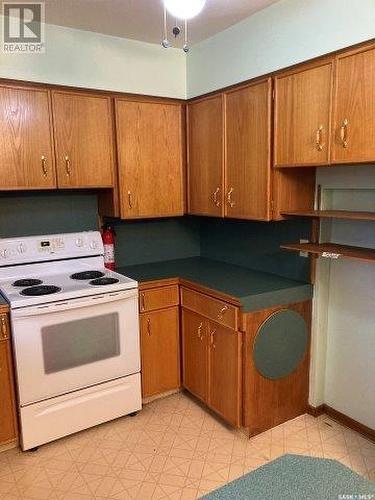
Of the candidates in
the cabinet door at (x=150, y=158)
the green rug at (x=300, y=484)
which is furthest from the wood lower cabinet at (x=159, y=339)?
the green rug at (x=300, y=484)

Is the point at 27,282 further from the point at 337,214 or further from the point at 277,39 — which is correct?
the point at 277,39

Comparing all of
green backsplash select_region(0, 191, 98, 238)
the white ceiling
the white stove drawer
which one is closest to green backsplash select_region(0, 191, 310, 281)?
green backsplash select_region(0, 191, 98, 238)

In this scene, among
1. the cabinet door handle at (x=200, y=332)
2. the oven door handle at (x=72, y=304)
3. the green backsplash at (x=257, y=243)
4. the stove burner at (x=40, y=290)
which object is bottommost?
the cabinet door handle at (x=200, y=332)

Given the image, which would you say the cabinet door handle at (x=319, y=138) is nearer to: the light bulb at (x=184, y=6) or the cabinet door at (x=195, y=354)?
the light bulb at (x=184, y=6)

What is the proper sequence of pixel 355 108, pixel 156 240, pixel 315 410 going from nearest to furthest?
pixel 355 108 → pixel 315 410 → pixel 156 240

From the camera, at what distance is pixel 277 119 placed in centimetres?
224

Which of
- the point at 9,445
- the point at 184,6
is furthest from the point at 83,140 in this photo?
the point at 9,445

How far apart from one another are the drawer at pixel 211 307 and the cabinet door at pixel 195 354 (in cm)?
6

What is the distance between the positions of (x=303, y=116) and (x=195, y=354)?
1671mm

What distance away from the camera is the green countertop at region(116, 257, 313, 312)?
7.52 feet

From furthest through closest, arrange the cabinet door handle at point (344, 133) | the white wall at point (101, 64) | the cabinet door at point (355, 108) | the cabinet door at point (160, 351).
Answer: the cabinet door at point (160, 351) < the white wall at point (101, 64) < the cabinet door handle at point (344, 133) < the cabinet door at point (355, 108)

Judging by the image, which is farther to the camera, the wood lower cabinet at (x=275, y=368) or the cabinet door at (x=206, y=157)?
the cabinet door at (x=206, y=157)

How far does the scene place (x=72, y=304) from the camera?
230cm

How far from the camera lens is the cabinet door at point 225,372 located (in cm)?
231
